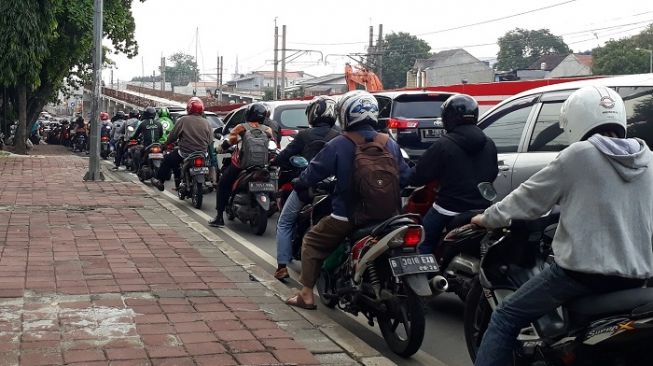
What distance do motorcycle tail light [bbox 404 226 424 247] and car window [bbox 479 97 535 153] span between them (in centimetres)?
221

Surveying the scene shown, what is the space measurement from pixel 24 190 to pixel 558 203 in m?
11.5

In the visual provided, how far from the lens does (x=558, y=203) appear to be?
3594mm

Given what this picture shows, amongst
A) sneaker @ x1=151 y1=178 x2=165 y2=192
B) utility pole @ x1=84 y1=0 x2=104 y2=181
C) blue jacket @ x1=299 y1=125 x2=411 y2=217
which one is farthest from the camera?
utility pole @ x1=84 y1=0 x2=104 y2=181

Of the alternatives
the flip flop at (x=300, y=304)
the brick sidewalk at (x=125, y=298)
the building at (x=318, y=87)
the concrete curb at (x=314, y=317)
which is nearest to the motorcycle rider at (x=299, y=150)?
the concrete curb at (x=314, y=317)

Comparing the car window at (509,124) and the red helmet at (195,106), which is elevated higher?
the red helmet at (195,106)

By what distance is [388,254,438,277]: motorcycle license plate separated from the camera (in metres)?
4.90

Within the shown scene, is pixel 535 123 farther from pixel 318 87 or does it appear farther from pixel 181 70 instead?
pixel 181 70

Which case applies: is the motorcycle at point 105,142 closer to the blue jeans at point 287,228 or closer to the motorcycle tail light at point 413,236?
the blue jeans at point 287,228

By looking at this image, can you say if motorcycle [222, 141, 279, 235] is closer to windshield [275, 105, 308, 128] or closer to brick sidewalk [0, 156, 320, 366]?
brick sidewalk [0, 156, 320, 366]

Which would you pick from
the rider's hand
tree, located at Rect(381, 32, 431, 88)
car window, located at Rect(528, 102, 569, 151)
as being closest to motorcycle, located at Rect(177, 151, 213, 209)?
car window, located at Rect(528, 102, 569, 151)

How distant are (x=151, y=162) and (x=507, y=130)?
9442mm

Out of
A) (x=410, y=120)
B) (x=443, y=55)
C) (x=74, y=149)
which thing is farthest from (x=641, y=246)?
(x=443, y=55)

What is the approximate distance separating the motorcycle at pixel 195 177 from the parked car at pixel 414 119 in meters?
2.91

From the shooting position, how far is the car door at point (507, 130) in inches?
269
